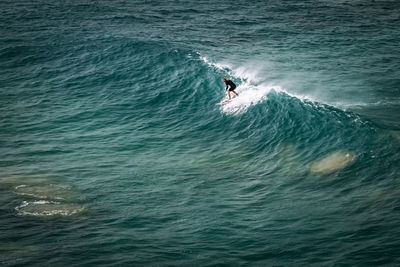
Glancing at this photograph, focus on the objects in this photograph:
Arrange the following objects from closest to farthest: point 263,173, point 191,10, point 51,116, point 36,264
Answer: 1. point 36,264
2. point 263,173
3. point 51,116
4. point 191,10

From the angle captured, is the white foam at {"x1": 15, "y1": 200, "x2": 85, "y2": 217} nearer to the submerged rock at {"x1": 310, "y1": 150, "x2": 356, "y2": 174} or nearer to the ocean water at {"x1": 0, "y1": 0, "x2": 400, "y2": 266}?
the ocean water at {"x1": 0, "y1": 0, "x2": 400, "y2": 266}

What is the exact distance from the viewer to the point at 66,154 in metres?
28.0

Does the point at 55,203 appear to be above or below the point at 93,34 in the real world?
below

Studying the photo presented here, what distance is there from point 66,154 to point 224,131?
35.5 ft

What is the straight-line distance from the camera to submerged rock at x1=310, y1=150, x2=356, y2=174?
22734 mm

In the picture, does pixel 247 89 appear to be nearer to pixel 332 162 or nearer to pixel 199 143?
pixel 199 143

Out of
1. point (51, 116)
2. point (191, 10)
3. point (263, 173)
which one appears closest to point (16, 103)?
point (51, 116)

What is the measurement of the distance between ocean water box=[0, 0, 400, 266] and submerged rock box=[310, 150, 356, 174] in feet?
0.36

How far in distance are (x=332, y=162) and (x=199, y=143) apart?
915 centimetres

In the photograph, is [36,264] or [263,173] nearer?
[36,264]

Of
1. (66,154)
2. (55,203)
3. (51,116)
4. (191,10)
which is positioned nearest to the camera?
(55,203)

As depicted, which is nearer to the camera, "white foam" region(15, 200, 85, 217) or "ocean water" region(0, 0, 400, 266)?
"ocean water" region(0, 0, 400, 266)

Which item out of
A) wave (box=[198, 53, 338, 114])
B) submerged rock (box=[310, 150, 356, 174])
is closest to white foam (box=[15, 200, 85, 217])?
submerged rock (box=[310, 150, 356, 174])

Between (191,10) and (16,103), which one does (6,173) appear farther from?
(191,10)
